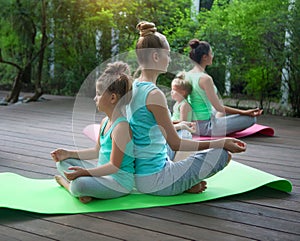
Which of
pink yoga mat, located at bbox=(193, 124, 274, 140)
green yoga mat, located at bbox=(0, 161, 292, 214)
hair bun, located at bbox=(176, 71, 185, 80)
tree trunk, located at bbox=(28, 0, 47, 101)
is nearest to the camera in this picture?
green yoga mat, located at bbox=(0, 161, 292, 214)

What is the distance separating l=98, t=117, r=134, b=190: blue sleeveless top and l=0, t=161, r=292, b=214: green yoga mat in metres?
0.10

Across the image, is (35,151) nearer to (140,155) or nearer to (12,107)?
(140,155)

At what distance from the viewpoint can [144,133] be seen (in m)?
2.31

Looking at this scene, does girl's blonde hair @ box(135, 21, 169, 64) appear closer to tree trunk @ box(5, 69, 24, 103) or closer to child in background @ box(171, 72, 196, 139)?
child in background @ box(171, 72, 196, 139)

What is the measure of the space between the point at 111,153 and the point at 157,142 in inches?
9.5

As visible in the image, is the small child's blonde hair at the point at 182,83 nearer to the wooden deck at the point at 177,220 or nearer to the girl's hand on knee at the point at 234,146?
the wooden deck at the point at 177,220

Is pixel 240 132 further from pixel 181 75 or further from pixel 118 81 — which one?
pixel 118 81

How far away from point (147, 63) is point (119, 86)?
20cm

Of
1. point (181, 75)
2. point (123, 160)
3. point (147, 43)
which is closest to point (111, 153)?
point (123, 160)

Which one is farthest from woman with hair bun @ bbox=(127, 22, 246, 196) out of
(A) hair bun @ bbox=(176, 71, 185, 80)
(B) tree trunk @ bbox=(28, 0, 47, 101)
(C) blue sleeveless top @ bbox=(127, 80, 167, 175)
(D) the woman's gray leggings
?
(B) tree trunk @ bbox=(28, 0, 47, 101)

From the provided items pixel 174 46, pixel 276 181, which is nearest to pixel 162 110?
pixel 276 181

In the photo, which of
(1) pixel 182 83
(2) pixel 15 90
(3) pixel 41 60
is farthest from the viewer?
(3) pixel 41 60

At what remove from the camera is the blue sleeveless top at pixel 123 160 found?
7.50 ft

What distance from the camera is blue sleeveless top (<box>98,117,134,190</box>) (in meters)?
2.29
